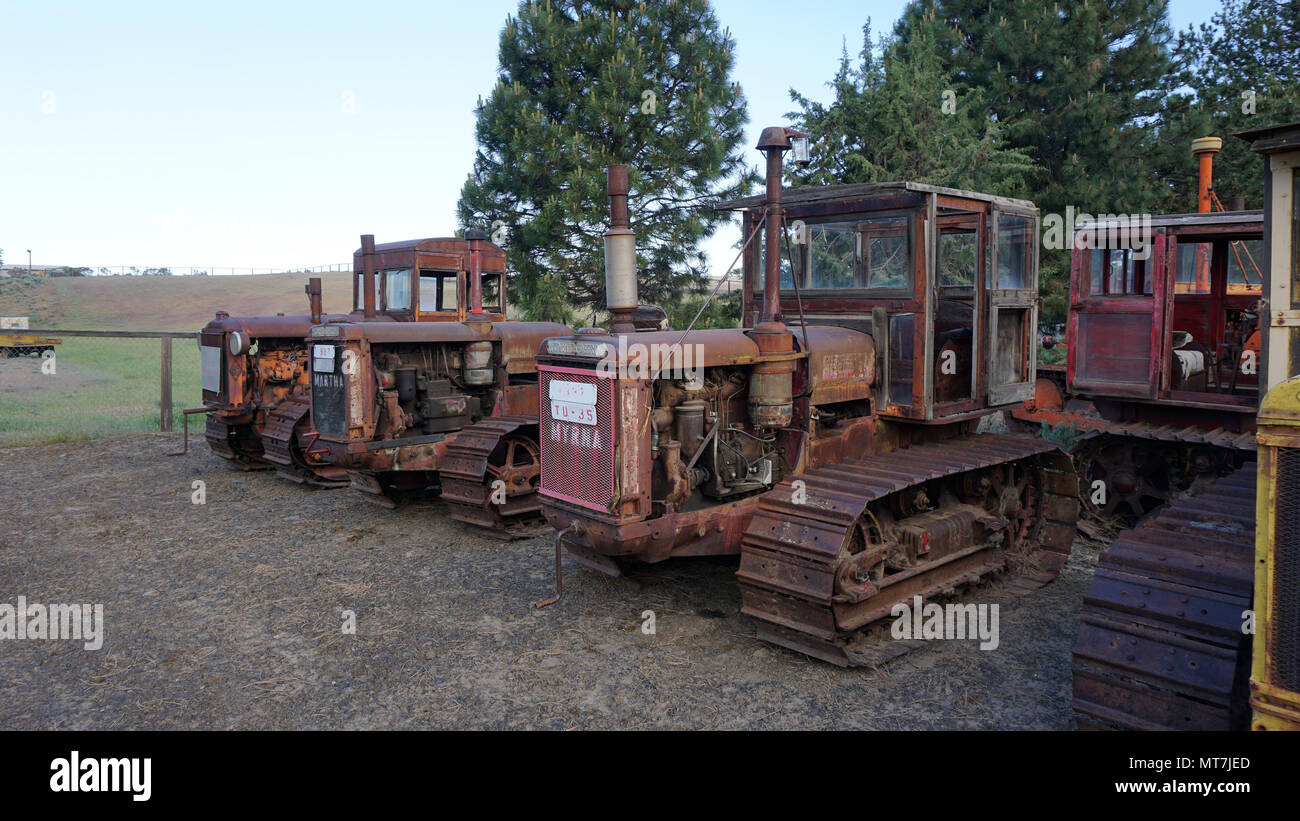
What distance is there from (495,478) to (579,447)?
2610 mm

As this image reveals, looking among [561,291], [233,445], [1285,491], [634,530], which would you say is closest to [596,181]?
[561,291]

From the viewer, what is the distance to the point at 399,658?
16.4 feet

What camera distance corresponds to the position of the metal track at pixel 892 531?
15.6ft

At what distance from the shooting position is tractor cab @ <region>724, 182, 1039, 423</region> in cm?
579

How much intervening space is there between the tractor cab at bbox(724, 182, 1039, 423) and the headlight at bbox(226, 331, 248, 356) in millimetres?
6466

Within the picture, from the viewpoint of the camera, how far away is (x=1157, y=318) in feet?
26.4

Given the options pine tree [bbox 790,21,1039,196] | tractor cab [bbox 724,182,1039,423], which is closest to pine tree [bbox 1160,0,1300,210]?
pine tree [bbox 790,21,1039,196]

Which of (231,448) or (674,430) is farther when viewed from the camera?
(231,448)

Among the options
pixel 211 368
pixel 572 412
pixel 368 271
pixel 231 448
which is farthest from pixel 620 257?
pixel 231 448

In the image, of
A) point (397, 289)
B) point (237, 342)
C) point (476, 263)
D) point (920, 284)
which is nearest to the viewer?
point (920, 284)

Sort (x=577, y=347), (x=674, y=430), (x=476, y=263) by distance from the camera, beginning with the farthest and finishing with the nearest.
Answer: (x=476, y=263) → (x=674, y=430) → (x=577, y=347)

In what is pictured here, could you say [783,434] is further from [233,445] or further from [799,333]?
[233,445]

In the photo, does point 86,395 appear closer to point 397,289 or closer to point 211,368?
point 211,368

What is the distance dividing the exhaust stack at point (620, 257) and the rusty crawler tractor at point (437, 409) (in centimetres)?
282
